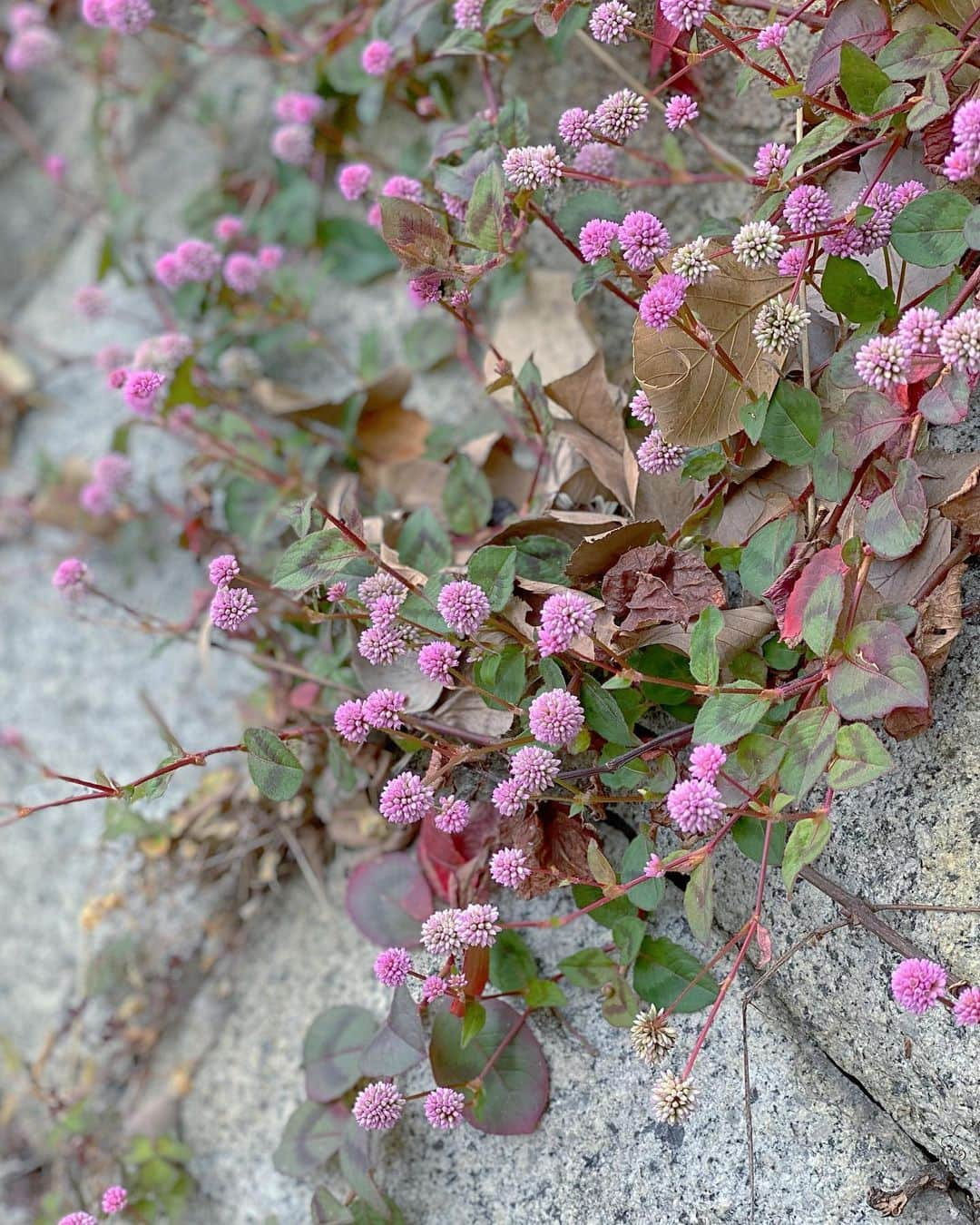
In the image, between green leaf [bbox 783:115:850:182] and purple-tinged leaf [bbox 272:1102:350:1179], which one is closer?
green leaf [bbox 783:115:850:182]

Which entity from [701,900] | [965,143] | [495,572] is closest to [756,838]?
[701,900]

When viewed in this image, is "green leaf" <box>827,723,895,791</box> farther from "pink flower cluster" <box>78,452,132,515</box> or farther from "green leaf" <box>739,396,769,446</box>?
"pink flower cluster" <box>78,452,132,515</box>

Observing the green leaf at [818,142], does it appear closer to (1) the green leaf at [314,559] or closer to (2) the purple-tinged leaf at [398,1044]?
(1) the green leaf at [314,559]

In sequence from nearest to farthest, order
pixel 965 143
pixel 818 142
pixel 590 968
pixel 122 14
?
1. pixel 965 143
2. pixel 818 142
3. pixel 590 968
4. pixel 122 14

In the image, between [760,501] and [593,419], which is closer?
[760,501]

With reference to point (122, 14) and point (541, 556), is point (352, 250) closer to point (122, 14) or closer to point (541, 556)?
point (122, 14)

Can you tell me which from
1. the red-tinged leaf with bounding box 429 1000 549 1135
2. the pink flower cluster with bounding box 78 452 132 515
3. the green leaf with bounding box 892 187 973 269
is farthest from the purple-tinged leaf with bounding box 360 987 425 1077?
the pink flower cluster with bounding box 78 452 132 515
